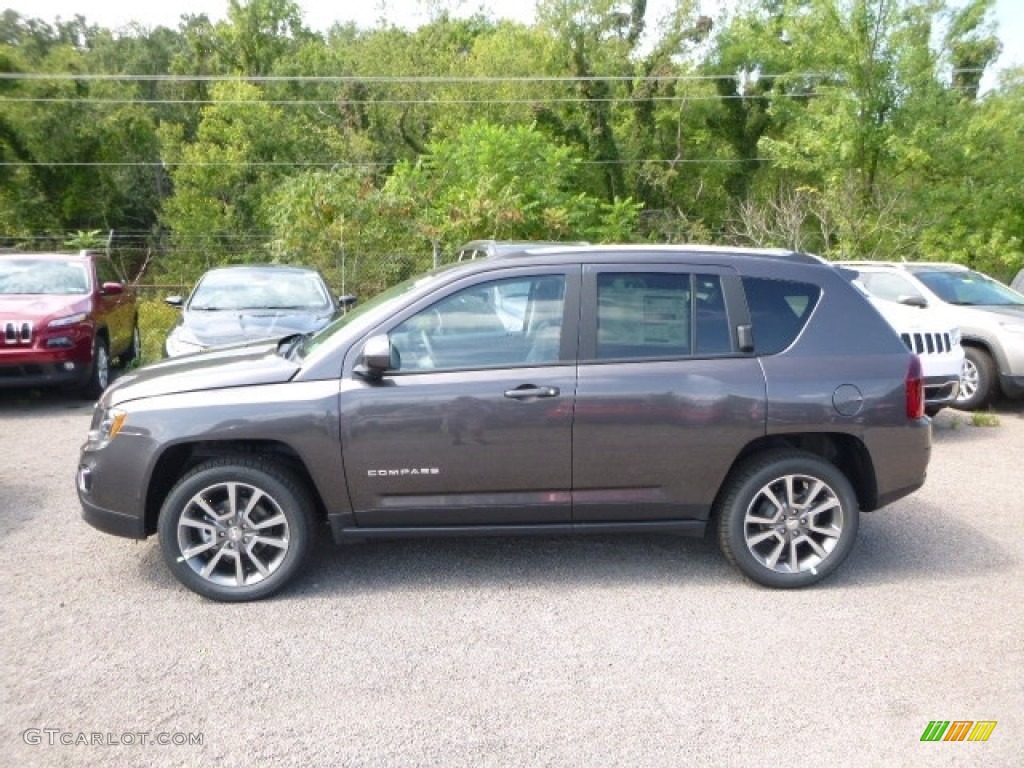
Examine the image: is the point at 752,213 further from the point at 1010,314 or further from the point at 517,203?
the point at 1010,314

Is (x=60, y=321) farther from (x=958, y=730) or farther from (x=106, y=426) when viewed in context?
(x=958, y=730)

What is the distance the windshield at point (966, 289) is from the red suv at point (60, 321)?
9783mm

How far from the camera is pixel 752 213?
24062 millimetres

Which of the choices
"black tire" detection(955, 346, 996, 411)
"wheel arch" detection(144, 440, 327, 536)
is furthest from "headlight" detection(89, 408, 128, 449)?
"black tire" detection(955, 346, 996, 411)

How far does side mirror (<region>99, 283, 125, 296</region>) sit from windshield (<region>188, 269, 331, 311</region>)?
119cm

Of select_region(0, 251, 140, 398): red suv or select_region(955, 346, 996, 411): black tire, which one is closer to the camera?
select_region(0, 251, 140, 398): red suv

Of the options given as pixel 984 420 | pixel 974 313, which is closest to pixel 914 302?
pixel 974 313

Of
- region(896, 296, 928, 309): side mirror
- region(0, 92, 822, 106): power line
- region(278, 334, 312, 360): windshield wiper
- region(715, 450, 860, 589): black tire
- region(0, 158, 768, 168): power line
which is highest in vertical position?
region(0, 92, 822, 106): power line

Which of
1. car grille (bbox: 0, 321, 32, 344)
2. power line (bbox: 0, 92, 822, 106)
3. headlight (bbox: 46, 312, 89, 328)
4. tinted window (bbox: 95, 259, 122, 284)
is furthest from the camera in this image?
power line (bbox: 0, 92, 822, 106)

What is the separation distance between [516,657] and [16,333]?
748 cm

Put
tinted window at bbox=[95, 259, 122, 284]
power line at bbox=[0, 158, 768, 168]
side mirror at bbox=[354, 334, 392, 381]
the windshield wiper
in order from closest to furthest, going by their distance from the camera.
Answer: side mirror at bbox=[354, 334, 392, 381] → the windshield wiper → tinted window at bbox=[95, 259, 122, 284] → power line at bbox=[0, 158, 768, 168]

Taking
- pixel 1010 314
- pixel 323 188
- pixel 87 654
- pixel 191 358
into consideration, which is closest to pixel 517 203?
pixel 323 188

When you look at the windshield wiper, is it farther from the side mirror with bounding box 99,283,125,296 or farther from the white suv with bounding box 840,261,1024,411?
the white suv with bounding box 840,261,1024,411

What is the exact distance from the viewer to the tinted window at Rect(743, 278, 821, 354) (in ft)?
15.1
